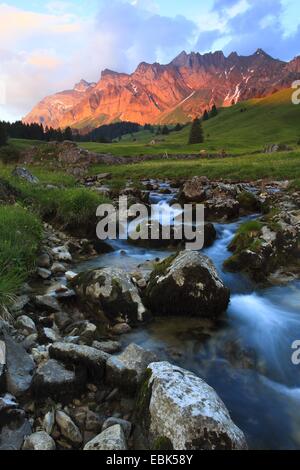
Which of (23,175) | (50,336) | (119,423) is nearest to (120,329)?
(50,336)

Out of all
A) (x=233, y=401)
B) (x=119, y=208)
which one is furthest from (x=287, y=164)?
(x=233, y=401)

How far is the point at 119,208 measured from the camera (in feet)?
68.3

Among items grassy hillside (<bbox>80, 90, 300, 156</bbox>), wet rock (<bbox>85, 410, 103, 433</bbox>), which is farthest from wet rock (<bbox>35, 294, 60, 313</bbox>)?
grassy hillside (<bbox>80, 90, 300, 156</bbox>)

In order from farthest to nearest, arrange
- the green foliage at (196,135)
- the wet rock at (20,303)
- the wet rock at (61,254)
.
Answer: the green foliage at (196,135) → the wet rock at (61,254) → the wet rock at (20,303)

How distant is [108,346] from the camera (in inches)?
298

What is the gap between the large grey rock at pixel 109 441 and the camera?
4.75 metres

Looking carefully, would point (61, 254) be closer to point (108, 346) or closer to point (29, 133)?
point (108, 346)

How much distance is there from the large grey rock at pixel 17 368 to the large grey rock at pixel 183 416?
172 cm

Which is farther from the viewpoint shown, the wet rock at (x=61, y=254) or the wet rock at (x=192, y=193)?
the wet rock at (x=192, y=193)

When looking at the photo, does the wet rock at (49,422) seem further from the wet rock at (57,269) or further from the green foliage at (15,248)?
the wet rock at (57,269)

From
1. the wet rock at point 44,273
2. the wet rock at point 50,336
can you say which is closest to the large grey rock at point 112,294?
the wet rock at point 50,336
